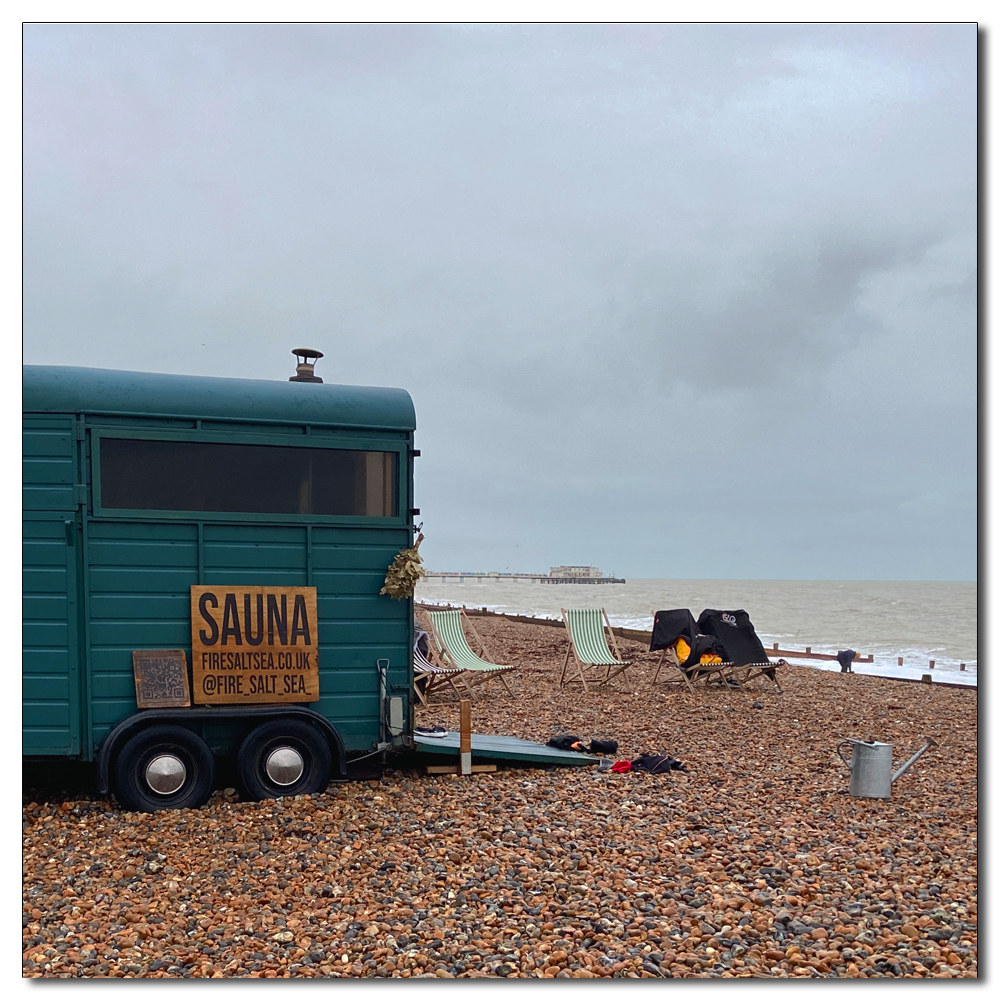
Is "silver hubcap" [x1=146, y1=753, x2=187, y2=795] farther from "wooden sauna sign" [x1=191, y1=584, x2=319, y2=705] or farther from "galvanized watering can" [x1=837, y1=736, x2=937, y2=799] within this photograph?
"galvanized watering can" [x1=837, y1=736, x2=937, y2=799]

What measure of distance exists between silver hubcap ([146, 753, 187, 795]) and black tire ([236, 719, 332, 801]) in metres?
0.33

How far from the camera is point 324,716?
18.6 ft

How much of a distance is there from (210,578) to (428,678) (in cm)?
477

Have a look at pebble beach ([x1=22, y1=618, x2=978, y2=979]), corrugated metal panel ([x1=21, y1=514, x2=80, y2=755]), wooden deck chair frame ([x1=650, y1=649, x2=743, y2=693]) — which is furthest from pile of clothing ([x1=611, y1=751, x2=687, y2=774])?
wooden deck chair frame ([x1=650, y1=649, x2=743, y2=693])

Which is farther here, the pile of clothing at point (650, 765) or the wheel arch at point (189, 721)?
the pile of clothing at point (650, 765)

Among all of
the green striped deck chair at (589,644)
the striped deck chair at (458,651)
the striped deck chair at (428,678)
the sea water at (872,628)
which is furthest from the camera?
the sea water at (872,628)

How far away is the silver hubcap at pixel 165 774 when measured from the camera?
520cm

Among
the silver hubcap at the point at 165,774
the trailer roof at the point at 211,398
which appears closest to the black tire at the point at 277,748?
the silver hubcap at the point at 165,774

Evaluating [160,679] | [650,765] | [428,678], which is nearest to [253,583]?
[160,679]

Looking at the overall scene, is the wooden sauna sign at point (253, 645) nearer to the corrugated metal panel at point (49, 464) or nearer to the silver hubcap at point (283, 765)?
the silver hubcap at point (283, 765)

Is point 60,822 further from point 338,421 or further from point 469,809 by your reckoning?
point 338,421

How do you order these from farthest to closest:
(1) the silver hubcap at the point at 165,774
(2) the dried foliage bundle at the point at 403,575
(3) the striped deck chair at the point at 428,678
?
(3) the striped deck chair at the point at 428,678 → (2) the dried foliage bundle at the point at 403,575 → (1) the silver hubcap at the point at 165,774

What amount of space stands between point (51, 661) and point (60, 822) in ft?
2.95

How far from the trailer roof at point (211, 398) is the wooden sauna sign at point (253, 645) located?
1.08 m
